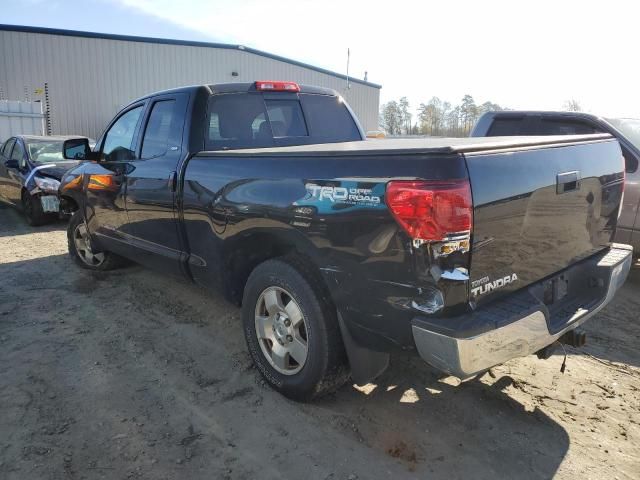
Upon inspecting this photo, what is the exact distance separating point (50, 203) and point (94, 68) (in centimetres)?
1588

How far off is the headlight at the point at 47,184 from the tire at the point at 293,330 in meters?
6.42

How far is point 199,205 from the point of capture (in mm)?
3486

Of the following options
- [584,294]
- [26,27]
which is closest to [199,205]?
[584,294]

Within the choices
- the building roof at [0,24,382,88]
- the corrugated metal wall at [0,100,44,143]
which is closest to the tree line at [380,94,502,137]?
the building roof at [0,24,382,88]

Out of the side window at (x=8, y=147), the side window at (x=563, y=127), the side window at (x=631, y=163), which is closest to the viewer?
the side window at (x=631, y=163)

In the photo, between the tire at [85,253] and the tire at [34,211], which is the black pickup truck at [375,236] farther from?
the tire at [34,211]

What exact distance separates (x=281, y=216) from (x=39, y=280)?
3.94 m

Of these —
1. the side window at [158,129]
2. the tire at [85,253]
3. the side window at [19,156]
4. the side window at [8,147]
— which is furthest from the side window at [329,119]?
the side window at [8,147]

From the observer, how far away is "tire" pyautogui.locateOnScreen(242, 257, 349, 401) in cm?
275

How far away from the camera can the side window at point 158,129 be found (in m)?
4.01

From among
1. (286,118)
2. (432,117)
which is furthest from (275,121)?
(432,117)

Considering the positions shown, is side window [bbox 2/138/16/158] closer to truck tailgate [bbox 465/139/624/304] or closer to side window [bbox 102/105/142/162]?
side window [bbox 102/105/142/162]

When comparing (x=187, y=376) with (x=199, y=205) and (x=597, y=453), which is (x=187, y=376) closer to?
(x=199, y=205)

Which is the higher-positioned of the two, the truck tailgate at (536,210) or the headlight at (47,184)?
the truck tailgate at (536,210)
